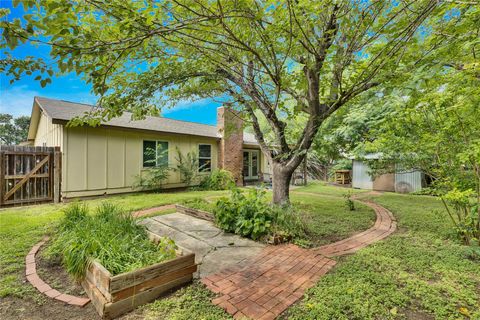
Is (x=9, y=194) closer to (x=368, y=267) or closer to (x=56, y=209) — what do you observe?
(x=56, y=209)

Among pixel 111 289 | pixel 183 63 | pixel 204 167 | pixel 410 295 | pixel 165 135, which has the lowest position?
pixel 410 295

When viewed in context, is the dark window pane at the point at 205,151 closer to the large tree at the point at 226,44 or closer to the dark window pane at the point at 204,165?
the dark window pane at the point at 204,165

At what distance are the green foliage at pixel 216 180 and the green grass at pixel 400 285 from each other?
8557 millimetres

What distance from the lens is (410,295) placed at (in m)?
2.68

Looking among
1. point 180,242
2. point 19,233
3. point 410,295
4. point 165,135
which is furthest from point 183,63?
point 165,135

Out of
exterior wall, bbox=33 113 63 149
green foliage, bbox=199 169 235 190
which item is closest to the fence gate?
exterior wall, bbox=33 113 63 149

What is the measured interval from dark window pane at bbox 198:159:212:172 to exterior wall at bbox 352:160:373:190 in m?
8.95

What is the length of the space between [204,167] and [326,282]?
10764mm

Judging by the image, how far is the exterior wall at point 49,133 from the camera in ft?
27.7

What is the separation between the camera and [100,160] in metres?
9.07

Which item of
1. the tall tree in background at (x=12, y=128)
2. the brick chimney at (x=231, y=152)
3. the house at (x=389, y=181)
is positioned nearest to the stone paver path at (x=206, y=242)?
the brick chimney at (x=231, y=152)

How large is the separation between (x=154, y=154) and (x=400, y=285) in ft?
33.6

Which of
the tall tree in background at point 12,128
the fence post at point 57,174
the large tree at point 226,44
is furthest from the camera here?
the tall tree in background at point 12,128

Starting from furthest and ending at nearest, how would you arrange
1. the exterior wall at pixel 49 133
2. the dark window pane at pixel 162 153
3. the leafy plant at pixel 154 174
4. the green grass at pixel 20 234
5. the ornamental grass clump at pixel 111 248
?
1. the dark window pane at pixel 162 153
2. the leafy plant at pixel 154 174
3. the exterior wall at pixel 49 133
4. the green grass at pixel 20 234
5. the ornamental grass clump at pixel 111 248
